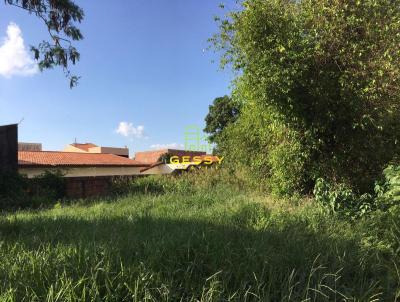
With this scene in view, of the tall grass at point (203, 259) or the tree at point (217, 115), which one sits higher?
the tree at point (217, 115)

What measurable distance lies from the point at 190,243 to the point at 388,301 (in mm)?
1951

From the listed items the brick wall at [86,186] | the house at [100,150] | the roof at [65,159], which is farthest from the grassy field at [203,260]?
the house at [100,150]

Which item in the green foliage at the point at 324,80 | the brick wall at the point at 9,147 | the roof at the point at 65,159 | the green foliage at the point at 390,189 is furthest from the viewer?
the roof at the point at 65,159

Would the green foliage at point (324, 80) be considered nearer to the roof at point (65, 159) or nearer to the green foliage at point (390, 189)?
the green foliage at point (390, 189)

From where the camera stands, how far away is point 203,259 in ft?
12.1

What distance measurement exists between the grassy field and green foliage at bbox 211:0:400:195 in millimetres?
2445

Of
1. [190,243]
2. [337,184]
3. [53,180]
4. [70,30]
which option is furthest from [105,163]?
[190,243]

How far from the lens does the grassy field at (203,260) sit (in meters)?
3.03

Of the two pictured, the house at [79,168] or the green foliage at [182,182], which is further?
the house at [79,168]

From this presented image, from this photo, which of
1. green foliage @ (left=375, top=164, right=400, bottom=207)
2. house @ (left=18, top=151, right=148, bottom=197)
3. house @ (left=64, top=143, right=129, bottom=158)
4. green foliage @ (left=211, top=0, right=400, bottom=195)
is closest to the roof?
house @ (left=18, top=151, right=148, bottom=197)

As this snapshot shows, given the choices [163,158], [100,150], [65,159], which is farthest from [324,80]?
[100,150]

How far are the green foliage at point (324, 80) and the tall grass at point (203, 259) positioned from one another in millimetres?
2417

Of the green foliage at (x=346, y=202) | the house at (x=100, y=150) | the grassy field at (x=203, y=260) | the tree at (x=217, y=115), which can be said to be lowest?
the grassy field at (x=203, y=260)

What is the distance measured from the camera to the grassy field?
3031 mm
